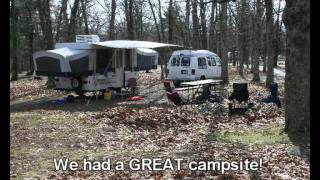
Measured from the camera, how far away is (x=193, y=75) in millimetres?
27781

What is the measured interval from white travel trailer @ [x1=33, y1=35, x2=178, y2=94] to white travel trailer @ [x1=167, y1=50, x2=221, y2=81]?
191 inches

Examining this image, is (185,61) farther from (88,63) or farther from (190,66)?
(88,63)

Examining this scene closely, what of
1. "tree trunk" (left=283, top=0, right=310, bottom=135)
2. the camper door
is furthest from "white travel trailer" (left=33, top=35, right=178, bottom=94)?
"tree trunk" (left=283, top=0, right=310, bottom=135)

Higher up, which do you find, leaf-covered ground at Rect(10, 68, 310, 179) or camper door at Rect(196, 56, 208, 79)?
camper door at Rect(196, 56, 208, 79)

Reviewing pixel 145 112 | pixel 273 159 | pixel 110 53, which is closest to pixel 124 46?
pixel 110 53

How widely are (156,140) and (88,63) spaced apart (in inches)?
423

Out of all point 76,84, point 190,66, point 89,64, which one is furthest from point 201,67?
point 76,84

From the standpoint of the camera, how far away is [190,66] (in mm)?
27688

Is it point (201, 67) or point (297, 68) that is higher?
point (201, 67)

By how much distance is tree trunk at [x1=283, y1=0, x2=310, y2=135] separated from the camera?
34.6ft

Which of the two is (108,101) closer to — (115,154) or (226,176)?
(115,154)

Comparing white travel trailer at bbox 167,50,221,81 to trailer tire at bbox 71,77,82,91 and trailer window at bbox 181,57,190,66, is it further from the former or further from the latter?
trailer tire at bbox 71,77,82,91

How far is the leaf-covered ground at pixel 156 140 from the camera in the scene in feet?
27.0

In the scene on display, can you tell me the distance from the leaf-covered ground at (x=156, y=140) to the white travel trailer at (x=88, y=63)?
3024mm
